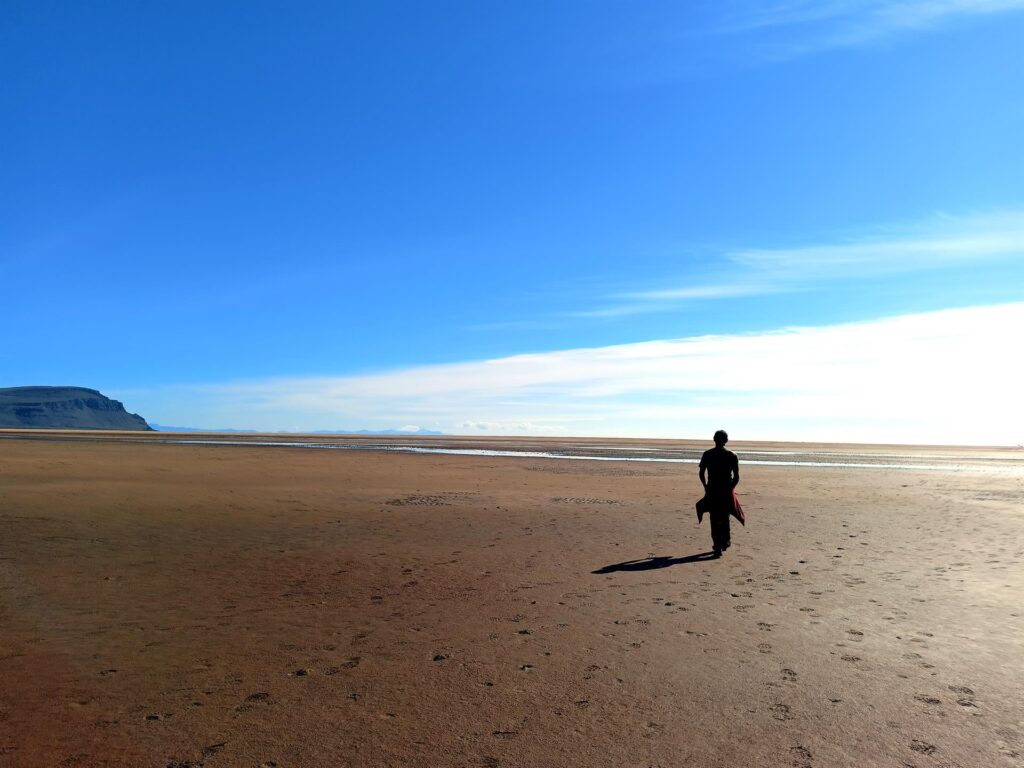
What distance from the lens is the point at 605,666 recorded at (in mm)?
7230

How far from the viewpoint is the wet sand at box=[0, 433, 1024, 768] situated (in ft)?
17.9

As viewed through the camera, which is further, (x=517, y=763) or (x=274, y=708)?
(x=274, y=708)

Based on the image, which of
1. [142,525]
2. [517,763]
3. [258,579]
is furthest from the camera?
[142,525]

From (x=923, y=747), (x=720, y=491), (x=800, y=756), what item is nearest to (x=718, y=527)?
(x=720, y=491)

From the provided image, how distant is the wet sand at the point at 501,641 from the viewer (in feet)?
17.9

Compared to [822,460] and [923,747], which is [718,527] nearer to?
[923,747]

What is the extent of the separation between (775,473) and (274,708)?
33.7 meters

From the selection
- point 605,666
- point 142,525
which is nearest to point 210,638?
point 605,666

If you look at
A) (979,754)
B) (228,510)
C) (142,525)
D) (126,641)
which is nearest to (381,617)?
(126,641)

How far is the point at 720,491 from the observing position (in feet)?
46.1

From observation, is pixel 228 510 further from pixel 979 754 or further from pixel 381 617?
pixel 979 754

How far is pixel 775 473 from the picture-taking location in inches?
1405

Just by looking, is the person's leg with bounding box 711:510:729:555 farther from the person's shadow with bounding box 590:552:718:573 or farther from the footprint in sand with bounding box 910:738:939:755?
the footprint in sand with bounding box 910:738:939:755

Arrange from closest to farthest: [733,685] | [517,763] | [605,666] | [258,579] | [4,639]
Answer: [517,763] → [733,685] → [605,666] → [4,639] → [258,579]
